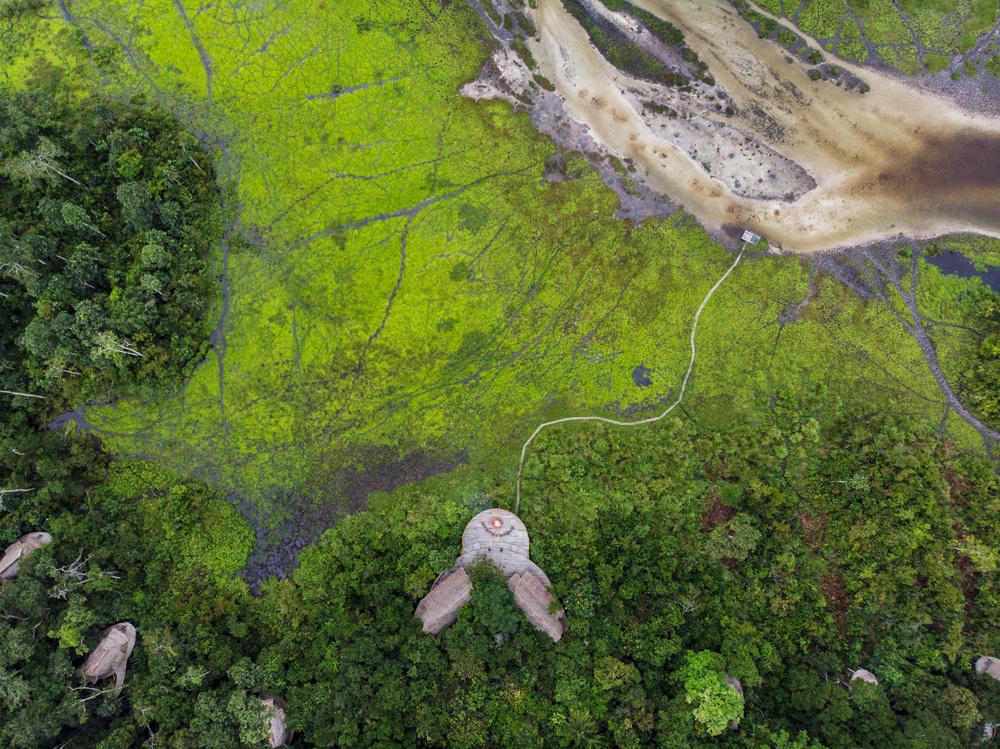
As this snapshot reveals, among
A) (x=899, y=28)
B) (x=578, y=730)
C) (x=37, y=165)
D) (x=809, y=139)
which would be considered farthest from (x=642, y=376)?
→ (x=37, y=165)

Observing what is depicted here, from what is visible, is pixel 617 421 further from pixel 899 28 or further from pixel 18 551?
pixel 18 551

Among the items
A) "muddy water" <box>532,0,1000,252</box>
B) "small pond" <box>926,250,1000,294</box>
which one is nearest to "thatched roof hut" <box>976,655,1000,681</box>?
"small pond" <box>926,250,1000,294</box>

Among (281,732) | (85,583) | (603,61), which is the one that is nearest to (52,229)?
(85,583)

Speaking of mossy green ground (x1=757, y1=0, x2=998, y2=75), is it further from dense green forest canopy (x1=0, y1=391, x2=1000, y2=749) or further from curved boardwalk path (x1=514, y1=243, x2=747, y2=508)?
dense green forest canopy (x1=0, y1=391, x2=1000, y2=749)

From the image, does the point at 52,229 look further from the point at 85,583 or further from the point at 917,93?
the point at 917,93

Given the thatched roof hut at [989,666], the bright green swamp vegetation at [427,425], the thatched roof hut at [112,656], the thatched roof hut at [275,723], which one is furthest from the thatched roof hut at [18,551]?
the thatched roof hut at [989,666]

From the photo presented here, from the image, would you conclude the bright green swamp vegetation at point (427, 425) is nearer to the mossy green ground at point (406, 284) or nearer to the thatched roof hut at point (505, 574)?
the mossy green ground at point (406, 284)
